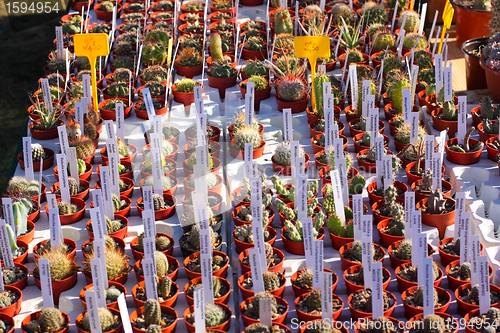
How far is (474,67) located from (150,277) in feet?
15.5

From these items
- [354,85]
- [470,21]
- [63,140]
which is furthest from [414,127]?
[470,21]

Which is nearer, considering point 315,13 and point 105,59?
point 105,59

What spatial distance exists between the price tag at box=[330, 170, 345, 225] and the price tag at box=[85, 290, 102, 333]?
175 cm

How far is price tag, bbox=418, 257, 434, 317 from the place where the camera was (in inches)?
129

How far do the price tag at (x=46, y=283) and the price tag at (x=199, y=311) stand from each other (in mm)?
936

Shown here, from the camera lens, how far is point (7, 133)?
9.06 meters

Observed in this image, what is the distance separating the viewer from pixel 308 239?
12.3ft

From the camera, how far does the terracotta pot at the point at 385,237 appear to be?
4.16 meters

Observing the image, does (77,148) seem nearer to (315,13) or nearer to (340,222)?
(340,222)

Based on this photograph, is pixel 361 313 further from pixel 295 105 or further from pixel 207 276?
pixel 295 105

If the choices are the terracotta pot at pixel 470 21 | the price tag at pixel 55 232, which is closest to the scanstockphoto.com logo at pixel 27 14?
the terracotta pot at pixel 470 21

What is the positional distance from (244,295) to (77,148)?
7.38 feet

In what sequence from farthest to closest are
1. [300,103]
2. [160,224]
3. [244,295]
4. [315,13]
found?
1. [315,13]
2. [300,103]
3. [160,224]
4. [244,295]

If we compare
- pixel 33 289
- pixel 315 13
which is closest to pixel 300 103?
pixel 315 13
